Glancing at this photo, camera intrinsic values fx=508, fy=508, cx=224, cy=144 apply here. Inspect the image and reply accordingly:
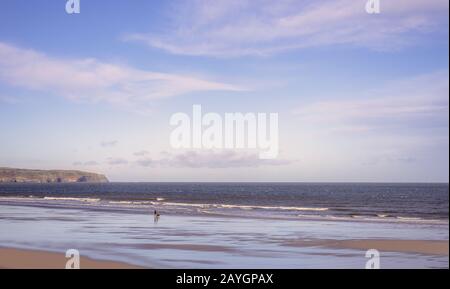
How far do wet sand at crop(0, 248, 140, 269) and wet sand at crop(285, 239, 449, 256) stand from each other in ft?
27.5

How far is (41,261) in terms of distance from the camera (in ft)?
53.3

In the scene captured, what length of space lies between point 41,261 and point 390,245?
14247 millimetres

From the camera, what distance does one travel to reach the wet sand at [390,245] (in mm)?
20281

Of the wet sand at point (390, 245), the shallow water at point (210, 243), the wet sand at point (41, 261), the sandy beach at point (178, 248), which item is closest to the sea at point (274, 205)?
the shallow water at point (210, 243)

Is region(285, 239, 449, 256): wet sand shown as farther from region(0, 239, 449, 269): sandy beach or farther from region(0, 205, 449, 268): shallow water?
region(0, 205, 449, 268): shallow water

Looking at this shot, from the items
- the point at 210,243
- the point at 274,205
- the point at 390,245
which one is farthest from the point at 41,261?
the point at 274,205

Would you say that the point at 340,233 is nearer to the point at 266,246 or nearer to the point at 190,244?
the point at 266,246

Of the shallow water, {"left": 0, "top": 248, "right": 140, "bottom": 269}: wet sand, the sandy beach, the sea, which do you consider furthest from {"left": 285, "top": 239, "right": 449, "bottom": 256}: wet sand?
the sea

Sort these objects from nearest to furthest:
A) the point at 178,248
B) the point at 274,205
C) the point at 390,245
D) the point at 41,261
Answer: the point at 41,261 → the point at 178,248 → the point at 390,245 → the point at 274,205

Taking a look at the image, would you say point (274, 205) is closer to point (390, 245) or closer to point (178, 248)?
point (390, 245)
